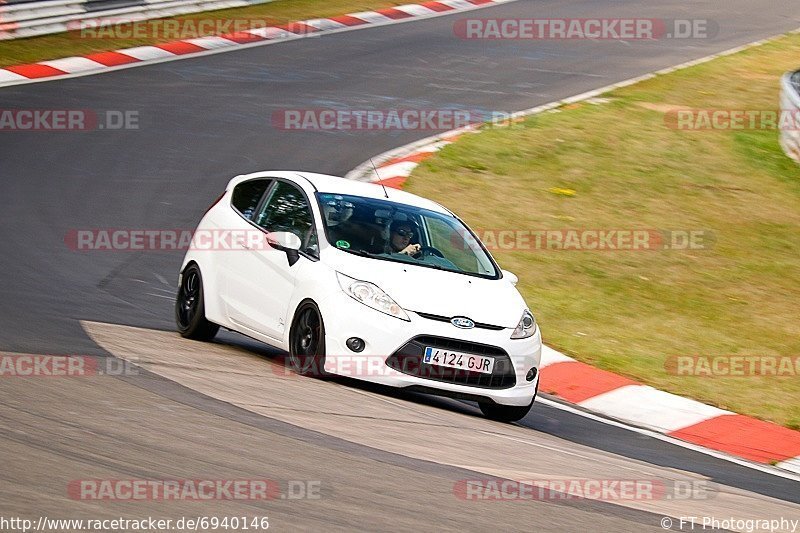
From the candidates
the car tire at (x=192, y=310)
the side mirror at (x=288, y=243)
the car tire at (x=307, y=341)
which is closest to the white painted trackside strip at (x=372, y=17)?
the car tire at (x=192, y=310)

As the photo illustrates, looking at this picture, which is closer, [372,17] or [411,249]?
[411,249]

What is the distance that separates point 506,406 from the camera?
9633mm

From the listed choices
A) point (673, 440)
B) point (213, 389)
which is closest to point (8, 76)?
point (213, 389)

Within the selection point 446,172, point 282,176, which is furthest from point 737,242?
point 282,176

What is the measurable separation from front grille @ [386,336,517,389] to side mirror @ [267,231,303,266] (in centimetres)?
121

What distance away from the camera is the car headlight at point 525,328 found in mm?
9547

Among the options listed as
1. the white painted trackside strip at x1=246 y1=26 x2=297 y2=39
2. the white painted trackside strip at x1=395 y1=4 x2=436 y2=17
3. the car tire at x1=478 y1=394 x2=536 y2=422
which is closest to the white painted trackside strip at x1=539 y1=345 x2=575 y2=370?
the car tire at x1=478 y1=394 x2=536 y2=422

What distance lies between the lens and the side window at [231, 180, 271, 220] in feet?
35.8

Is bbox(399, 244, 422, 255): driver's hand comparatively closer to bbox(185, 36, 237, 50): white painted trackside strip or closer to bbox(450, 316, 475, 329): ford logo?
bbox(450, 316, 475, 329): ford logo

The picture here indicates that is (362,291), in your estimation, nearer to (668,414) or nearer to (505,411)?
(505,411)

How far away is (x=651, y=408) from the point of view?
1107cm

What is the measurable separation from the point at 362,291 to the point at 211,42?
15.7 m

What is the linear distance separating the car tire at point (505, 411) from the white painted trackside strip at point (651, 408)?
128cm

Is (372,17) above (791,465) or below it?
above
